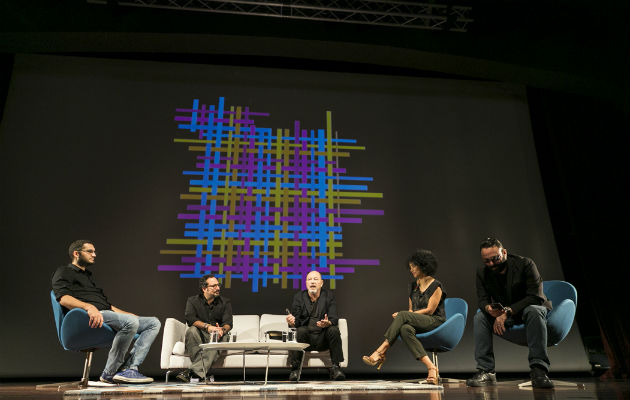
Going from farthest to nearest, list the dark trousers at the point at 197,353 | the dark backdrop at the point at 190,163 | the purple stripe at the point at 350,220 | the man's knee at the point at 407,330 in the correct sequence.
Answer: the purple stripe at the point at 350,220, the dark backdrop at the point at 190,163, the dark trousers at the point at 197,353, the man's knee at the point at 407,330

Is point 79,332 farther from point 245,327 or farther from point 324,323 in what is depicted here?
point 324,323

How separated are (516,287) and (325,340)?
156 cm

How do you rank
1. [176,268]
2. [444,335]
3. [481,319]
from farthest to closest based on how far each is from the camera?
[176,268]
[444,335]
[481,319]

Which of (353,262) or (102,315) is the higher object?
(353,262)

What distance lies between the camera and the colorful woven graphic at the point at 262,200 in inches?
186

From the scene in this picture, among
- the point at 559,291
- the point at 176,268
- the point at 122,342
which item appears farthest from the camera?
the point at 176,268

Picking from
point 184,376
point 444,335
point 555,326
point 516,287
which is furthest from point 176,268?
point 555,326

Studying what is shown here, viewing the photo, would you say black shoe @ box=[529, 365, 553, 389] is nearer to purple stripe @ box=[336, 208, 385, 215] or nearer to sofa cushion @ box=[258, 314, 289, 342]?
sofa cushion @ box=[258, 314, 289, 342]

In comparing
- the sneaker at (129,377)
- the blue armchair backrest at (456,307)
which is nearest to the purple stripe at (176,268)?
the sneaker at (129,377)

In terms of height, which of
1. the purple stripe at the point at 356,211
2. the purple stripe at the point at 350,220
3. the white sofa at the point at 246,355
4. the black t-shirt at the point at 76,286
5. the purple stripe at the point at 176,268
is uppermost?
the purple stripe at the point at 356,211

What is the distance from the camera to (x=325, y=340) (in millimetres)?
4016

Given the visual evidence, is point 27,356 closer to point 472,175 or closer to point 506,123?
point 472,175

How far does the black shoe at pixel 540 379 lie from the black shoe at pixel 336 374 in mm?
1420

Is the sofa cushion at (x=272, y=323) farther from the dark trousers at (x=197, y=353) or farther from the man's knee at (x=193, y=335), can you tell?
the man's knee at (x=193, y=335)
